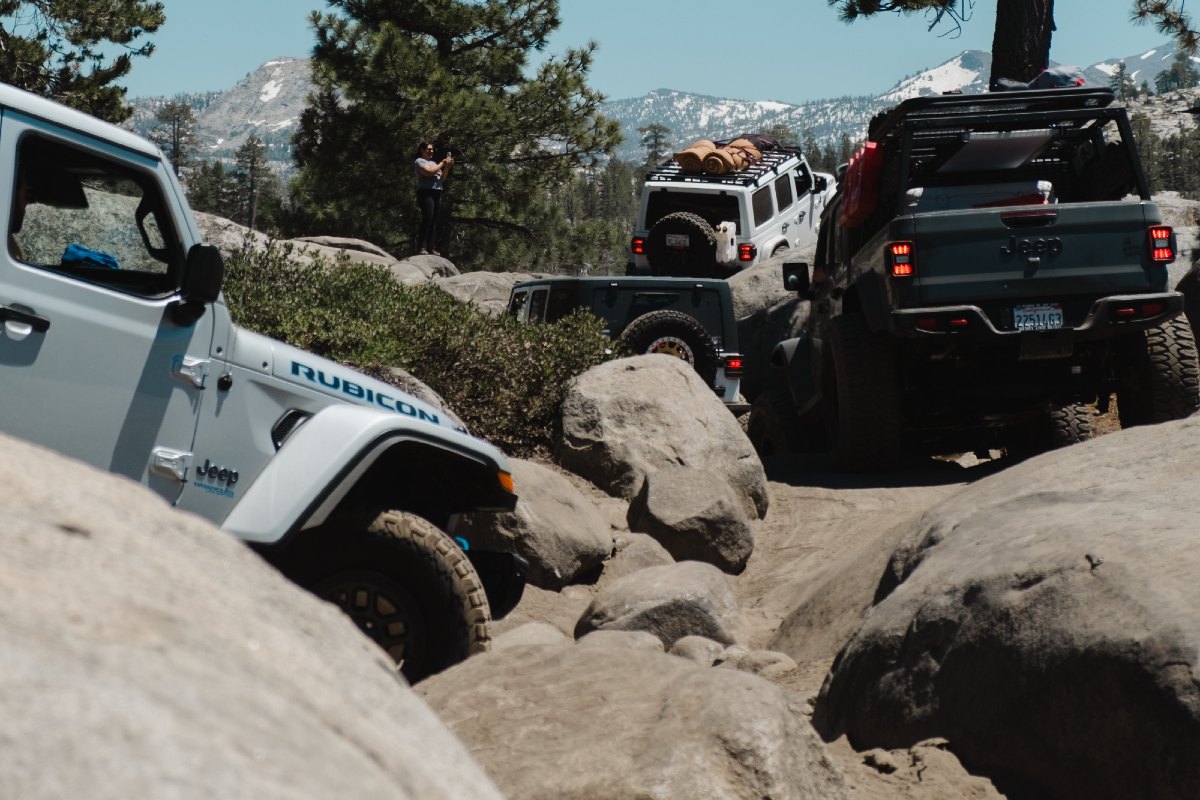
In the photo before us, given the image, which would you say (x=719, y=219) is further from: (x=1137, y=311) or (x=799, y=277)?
(x=1137, y=311)

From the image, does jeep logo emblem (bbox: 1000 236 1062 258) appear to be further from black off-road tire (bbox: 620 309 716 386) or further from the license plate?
black off-road tire (bbox: 620 309 716 386)

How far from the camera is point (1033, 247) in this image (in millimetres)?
8914

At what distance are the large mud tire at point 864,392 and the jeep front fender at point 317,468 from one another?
516cm

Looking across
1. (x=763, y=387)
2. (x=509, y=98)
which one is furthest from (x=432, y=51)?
(x=763, y=387)

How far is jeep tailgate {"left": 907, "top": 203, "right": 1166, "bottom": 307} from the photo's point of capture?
8875mm

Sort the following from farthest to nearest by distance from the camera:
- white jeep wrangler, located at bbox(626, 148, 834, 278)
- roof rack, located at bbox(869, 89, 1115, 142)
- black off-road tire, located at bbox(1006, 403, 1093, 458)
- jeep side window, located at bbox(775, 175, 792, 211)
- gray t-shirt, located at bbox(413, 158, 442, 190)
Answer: jeep side window, located at bbox(775, 175, 792, 211)
white jeep wrangler, located at bbox(626, 148, 834, 278)
gray t-shirt, located at bbox(413, 158, 442, 190)
black off-road tire, located at bbox(1006, 403, 1093, 458)
roof rack, located at bbox(869, 89, 1115, 142)

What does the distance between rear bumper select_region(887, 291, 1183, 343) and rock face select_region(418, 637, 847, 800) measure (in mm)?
5831

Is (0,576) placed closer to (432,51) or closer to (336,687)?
(336,687)

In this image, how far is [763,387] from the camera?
1666 cm

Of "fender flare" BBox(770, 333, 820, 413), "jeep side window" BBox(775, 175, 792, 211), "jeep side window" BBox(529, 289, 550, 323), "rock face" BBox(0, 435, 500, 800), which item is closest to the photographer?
"rock face" BBox(0, 435, 500, 800)

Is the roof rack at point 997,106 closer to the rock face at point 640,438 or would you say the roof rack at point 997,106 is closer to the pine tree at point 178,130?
the rock face at point 640,438

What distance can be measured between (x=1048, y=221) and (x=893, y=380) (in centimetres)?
146

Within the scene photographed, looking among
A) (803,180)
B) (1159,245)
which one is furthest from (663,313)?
(803,180)

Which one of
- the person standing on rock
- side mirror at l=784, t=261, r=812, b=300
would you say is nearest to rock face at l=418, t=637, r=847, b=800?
side mirror at l=784, t=261, r=812, b=300
